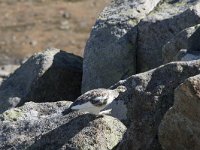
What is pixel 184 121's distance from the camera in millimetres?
6914

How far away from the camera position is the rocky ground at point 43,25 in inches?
963

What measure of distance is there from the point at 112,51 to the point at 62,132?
12.8 ft

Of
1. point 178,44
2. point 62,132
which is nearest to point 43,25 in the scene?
point 178,44

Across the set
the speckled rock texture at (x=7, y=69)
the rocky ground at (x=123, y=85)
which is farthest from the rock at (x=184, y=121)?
the speckled rock texture at (x=7, y=69)

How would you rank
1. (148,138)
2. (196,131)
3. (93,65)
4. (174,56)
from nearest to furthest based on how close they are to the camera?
(196,131), (148,138), (174,56), (93,65)

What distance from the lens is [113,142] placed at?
765 cm

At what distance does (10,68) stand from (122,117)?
46.4 ft

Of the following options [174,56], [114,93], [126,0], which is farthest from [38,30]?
[114,93]

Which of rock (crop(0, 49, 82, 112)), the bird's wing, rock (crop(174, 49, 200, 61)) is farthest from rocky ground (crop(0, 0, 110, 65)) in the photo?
the bird's wing

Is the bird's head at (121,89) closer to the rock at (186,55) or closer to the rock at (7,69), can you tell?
the rock at (186,55)

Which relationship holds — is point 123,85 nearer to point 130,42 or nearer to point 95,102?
point 95,102

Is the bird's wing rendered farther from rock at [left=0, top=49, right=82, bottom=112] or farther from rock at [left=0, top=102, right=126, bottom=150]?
rock at [left=0, top=49, right=82, bottom=112]

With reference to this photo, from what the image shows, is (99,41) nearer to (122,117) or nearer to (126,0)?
(126,0)

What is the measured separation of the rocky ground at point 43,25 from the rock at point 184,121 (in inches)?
643
